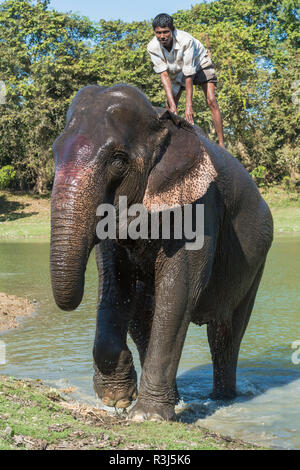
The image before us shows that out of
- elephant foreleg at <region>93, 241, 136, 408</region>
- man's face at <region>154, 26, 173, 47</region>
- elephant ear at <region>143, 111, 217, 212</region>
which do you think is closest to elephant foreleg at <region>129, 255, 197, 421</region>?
elephant foreleg at <region>93, 241, 136, 408</region>

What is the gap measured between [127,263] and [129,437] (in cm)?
148

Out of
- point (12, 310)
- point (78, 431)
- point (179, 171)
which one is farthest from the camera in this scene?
point (12, 310)

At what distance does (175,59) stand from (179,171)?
6.80 feet

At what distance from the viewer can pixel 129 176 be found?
4.71 meters

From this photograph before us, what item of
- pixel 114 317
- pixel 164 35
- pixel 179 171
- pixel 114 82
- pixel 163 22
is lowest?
pixel 114 317

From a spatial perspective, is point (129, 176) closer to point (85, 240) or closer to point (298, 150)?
point (85, 240)

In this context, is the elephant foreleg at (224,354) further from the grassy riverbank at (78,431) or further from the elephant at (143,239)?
the grassy riverbank at (78,431)

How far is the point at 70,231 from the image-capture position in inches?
168

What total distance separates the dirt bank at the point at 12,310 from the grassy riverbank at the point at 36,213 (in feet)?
58.1

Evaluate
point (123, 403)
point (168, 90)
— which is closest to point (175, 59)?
point (168, 90)

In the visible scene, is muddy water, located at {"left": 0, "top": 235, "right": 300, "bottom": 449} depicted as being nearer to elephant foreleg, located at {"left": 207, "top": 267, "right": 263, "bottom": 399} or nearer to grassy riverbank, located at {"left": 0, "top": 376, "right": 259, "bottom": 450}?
elephant foreleg, located at {"left": 207, "top": 267, "right": 263, "bottom": 399}

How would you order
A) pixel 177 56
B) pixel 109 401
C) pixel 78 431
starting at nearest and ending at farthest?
pixel 78 431
pixel 109 401
pixel 177 56

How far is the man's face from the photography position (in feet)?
20.9

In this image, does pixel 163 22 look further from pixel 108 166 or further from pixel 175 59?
pixel 108 166
